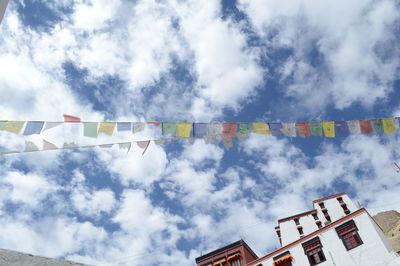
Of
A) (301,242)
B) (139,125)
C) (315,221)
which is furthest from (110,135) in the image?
(315,221)

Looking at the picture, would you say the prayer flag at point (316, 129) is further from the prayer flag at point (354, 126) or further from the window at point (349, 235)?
the window at point (349, 235)

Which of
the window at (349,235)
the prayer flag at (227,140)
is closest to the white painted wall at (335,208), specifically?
the window at (349,235)

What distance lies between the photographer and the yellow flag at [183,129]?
491 inches

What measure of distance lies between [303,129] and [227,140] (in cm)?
410

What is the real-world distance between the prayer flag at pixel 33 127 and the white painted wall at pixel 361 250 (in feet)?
Result: 75.3

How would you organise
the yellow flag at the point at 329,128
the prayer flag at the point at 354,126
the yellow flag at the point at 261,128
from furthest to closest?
1. the prayer flag at the point at 354,126
2. the yellow flag at the point at 329,128
3. the yellow flag at the point at 261,128

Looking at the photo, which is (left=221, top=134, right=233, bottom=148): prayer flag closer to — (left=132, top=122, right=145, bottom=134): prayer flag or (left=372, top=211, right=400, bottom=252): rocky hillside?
(left=132, top=122, right=145, bottom=134): prayer flag

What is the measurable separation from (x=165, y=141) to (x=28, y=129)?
5170mm

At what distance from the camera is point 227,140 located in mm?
13445

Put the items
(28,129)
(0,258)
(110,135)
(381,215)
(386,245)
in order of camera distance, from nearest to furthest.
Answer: (28,129)
(110,135)
(0,258)
(386,245)
(381,215)

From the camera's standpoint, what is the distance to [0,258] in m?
12.5

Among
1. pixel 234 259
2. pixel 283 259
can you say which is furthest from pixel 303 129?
pixel 234 259

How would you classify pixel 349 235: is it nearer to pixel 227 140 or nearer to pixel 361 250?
pixel 361 250

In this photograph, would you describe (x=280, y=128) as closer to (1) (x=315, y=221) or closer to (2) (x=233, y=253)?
(2) (x=233, y=253)
